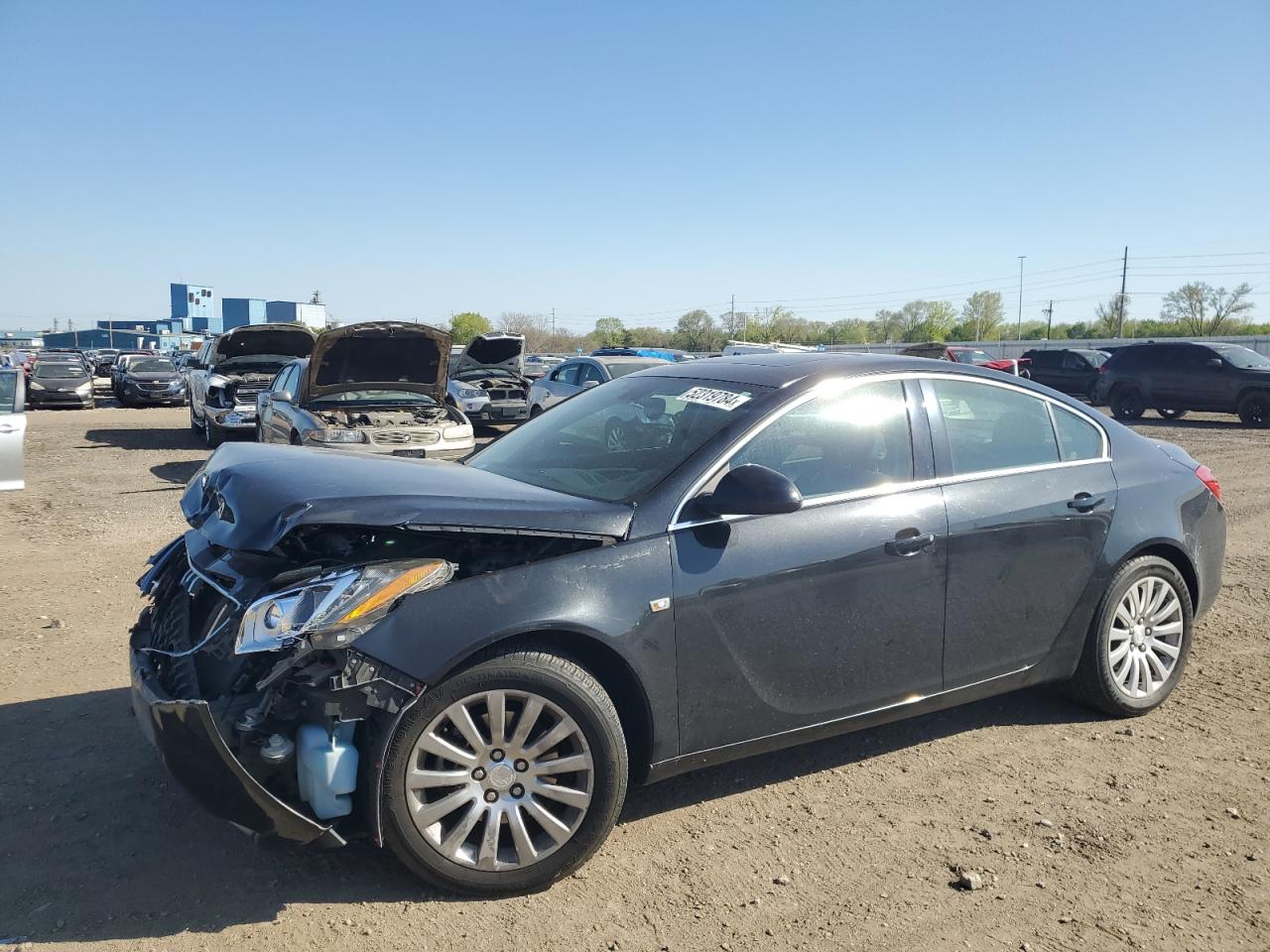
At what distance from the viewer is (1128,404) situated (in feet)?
72.5

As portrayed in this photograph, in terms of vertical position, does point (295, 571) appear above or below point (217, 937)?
above

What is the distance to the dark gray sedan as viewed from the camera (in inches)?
111

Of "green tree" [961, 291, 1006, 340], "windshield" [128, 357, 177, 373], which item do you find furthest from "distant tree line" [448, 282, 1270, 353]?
"windshield" [128, 357, 177, 373]

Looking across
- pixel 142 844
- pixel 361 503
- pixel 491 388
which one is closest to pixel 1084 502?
pixel 361 503

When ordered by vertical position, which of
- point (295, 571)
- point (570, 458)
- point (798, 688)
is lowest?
point (798, 688)

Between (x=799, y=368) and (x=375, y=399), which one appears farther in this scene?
(x=375, y=399)

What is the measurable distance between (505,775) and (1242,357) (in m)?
22.3

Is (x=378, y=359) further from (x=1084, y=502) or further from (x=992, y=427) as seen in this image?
(x=1084, y=502)

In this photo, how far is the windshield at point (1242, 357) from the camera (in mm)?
20141

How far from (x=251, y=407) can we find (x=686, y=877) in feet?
45.5

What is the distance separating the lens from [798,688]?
11.3 feet

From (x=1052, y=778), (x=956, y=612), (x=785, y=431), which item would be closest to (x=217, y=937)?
(x=785, y=431)

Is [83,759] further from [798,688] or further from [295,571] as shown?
[798,688]

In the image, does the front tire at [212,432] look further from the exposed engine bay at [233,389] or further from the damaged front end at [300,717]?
the damaged front end at [300,717]
